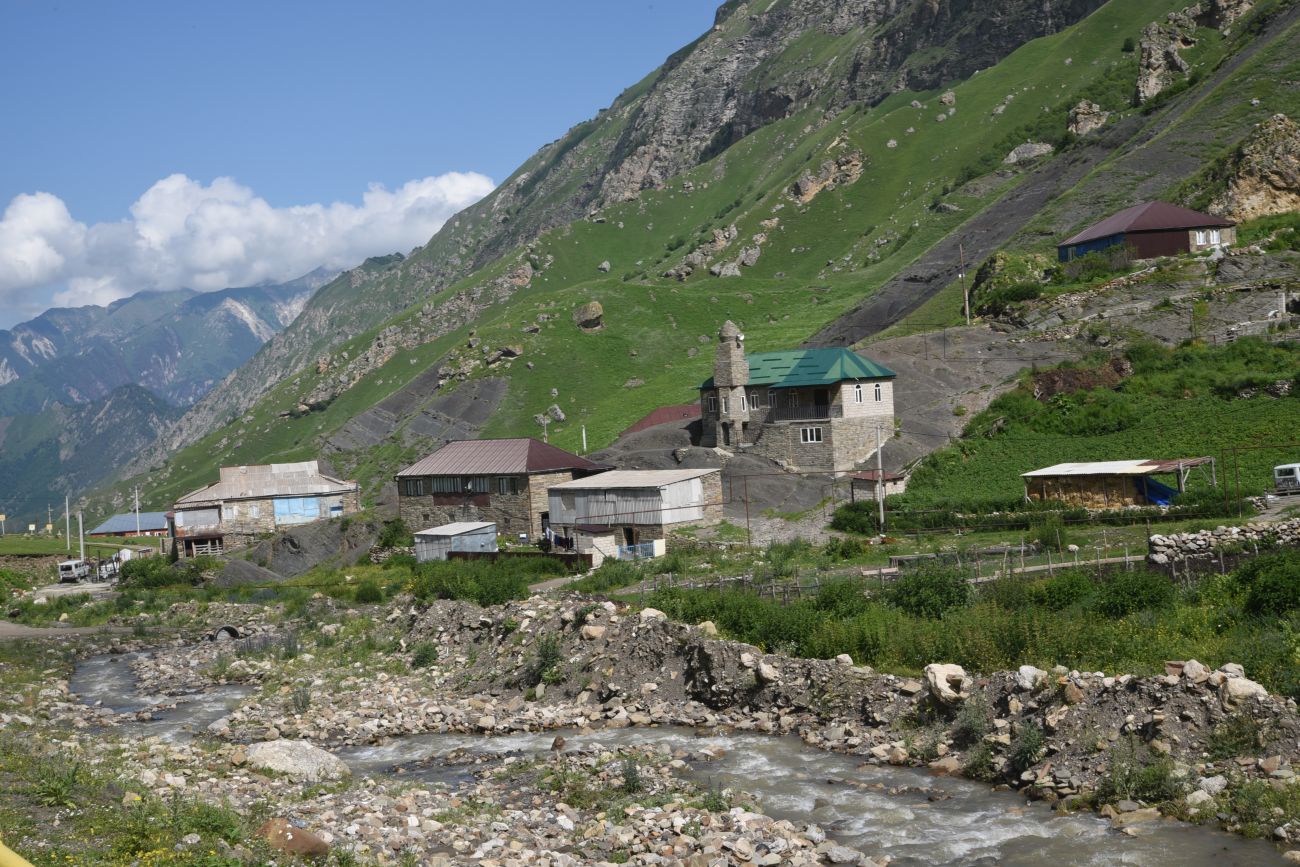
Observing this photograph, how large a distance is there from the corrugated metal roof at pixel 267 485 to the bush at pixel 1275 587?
67.0m

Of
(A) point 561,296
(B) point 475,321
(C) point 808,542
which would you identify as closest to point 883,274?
(A) point 561,296

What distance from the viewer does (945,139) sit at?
556ft

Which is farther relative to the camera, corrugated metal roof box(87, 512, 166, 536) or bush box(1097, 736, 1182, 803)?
corrugated metal roof box(87, 512, 166, 536)

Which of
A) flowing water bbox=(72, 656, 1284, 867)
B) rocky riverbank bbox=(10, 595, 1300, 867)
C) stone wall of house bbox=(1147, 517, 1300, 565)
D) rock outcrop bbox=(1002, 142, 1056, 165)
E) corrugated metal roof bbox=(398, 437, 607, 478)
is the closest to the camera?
flowing water bbox=(72, 656, 1284, 867)

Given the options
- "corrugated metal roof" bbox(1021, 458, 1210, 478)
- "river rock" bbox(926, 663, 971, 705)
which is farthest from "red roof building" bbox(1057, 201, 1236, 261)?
"river rock" bbox(926, 663, 971, 705)

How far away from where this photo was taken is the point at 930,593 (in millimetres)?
30875

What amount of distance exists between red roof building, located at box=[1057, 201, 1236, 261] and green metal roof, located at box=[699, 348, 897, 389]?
81.3 feet

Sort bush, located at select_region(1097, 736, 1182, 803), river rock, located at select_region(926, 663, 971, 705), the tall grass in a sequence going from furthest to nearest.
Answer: the tall grass < river rock, located at select_region(926, 663, 971, 705) < bush, located at select_region(1097, 736, 1182, 803)

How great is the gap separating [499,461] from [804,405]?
17185 mm

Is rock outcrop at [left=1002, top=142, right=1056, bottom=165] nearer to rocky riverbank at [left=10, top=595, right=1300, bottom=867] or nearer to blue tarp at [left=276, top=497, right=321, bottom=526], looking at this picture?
blue tarp at [left=276, top=497, right=321, bottom=526]

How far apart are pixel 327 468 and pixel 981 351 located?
72.5 m

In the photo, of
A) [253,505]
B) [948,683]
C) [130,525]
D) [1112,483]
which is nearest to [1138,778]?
[948,683]

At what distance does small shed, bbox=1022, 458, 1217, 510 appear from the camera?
44.9 metres

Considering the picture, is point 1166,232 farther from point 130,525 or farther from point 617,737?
point 130,525
